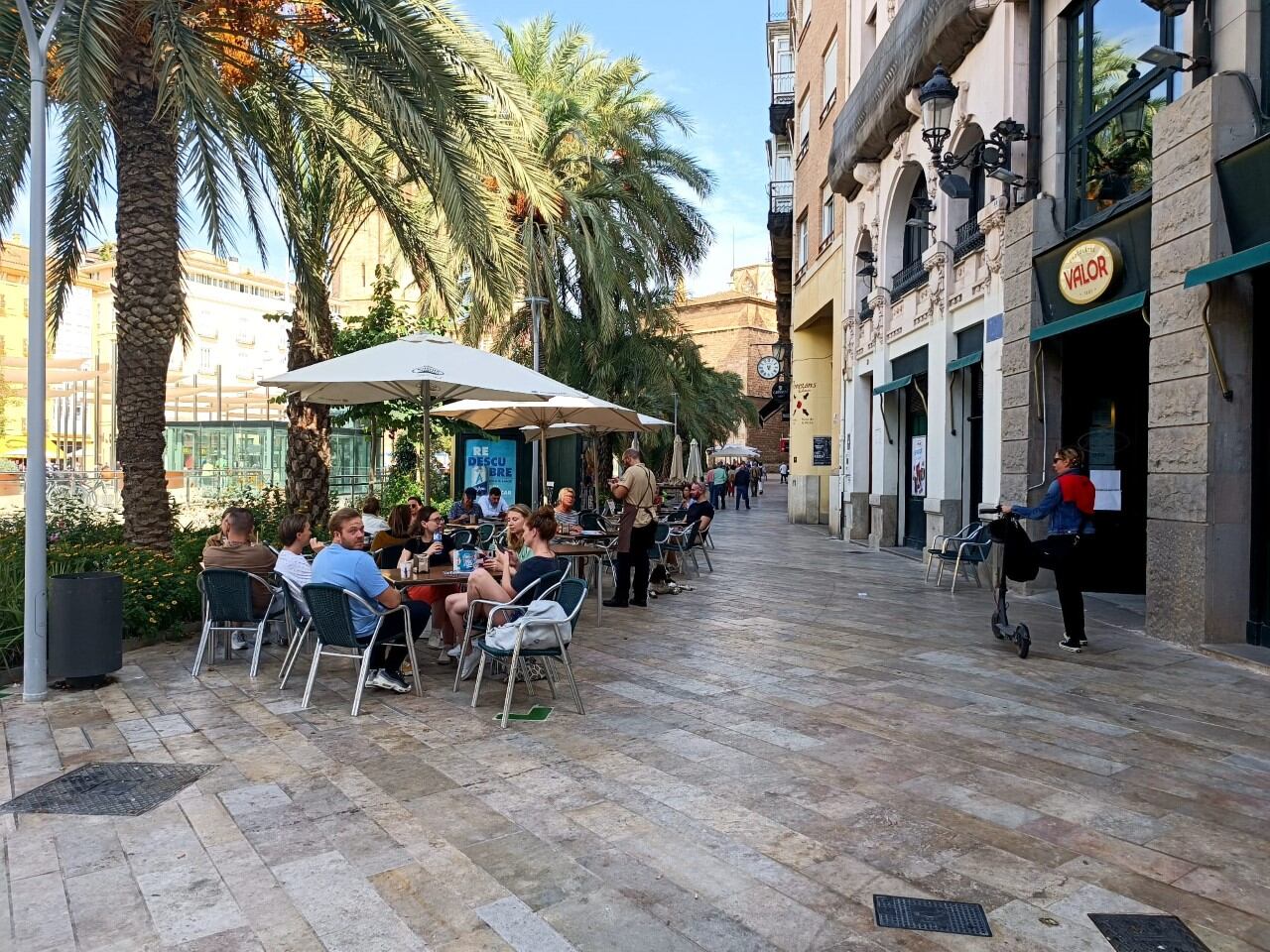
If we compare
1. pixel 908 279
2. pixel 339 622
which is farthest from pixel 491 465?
pixel 339 622

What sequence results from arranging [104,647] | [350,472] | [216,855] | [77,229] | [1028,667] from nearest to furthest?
[216,855]
[104,647]
[1028,667]
[77,229]
[350,472]

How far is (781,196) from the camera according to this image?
108 ft

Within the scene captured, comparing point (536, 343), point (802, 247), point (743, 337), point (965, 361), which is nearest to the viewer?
point (965, 361)

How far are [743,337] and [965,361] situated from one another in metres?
61.1

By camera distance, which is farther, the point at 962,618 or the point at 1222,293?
the point at 962,618

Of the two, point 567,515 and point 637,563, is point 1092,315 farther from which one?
point 567,515

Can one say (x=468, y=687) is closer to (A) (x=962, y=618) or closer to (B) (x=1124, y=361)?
(A) (x=962, y=618)

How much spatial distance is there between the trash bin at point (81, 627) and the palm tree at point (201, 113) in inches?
120

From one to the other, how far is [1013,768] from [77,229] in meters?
12.3

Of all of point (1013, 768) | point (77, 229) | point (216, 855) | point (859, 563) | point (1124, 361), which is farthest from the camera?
point (859, 563)

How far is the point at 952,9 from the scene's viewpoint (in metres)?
12.5

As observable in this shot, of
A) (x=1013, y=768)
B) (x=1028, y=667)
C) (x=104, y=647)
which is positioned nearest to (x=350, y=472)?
(x=104, y=647)

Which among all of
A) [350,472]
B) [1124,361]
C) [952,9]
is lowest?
[350,472]

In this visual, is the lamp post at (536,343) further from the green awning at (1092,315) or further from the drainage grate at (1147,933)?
the drainage grate at (1147,933)
